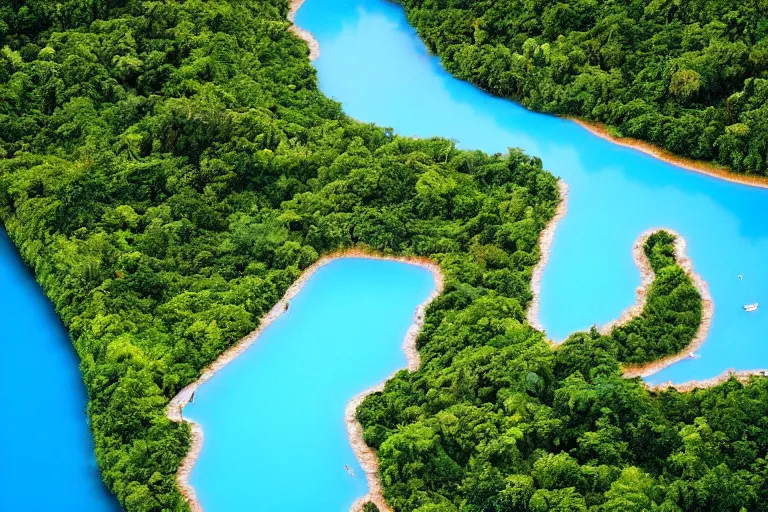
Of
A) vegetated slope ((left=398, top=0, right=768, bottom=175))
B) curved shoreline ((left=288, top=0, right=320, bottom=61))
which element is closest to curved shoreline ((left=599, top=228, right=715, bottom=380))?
vegetated slope ((left=398, top=0, right=768, bottom=175))

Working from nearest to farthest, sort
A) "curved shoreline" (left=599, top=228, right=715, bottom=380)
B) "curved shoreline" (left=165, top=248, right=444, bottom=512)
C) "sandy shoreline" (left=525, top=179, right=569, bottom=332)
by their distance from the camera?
"curved shoreline" (left=165, top=248, right=444, bottom=512), "curved shoreline" (left=599, top=228, right=715, bottom=380), "sandy shoreline" (left=525, top=179, right=569, bottom=332)

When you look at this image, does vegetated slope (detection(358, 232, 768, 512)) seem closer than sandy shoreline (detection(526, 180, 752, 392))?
Yes

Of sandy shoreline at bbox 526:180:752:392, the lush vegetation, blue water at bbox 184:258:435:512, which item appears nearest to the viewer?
blue water at bbox 184:258:435:512

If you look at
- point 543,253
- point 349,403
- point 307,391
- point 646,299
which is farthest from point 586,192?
point 307,391

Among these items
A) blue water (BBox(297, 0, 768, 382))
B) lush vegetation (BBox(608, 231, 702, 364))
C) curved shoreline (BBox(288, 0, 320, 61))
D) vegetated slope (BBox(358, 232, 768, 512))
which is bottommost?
vegetated slope (BBox(358, 232, 768, 512))

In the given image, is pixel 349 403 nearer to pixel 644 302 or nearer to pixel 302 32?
pixel 644 302

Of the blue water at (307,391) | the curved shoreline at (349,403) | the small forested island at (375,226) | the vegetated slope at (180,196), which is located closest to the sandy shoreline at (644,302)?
the small forested island at (375,226)

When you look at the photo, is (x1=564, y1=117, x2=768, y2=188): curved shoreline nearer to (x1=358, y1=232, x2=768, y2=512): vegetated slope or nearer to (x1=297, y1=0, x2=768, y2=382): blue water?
(x1=297, y1=0, x2=768, y2=382): blue water
